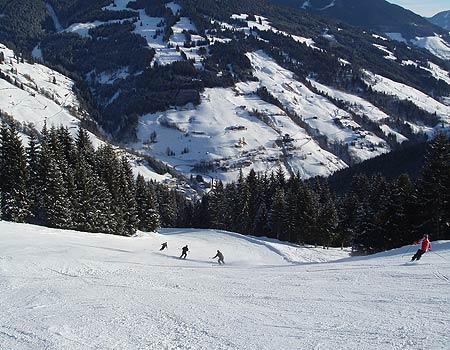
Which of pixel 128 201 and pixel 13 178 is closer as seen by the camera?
pixel 13 178

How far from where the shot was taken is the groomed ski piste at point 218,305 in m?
13.6

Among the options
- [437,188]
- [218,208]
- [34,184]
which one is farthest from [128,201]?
[437,188]

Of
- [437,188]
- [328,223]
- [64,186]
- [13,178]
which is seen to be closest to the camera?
[437,188]

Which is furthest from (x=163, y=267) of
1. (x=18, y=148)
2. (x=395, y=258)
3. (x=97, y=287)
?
(x=18, y=148)

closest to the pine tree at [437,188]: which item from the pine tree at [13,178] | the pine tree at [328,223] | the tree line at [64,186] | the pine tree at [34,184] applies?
the pine tree at [328,223]

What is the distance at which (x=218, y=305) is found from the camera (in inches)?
717

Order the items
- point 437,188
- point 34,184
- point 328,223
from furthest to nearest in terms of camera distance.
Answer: point 328,223 → point 34,184 → point 437,188

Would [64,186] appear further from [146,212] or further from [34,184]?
[146,212]

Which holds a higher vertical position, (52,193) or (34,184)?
(52,193)

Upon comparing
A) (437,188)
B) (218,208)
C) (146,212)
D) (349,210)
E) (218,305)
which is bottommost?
(218,208)

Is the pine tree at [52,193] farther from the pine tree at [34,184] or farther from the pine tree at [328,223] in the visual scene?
the pine tree at [328,223]

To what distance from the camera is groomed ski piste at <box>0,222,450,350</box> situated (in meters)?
13.6

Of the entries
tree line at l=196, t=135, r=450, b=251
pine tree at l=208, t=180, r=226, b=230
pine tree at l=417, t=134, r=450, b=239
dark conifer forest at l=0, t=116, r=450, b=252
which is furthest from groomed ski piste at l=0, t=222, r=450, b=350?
pine tree at l=208, t=180, r=226, b=230

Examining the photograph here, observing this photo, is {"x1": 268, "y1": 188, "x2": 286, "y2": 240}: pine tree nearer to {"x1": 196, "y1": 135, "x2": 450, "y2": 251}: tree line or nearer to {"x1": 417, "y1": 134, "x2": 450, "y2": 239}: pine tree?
{"x1": 196, "y1": 135, "x2": 450, "y2": 251}: tree line
